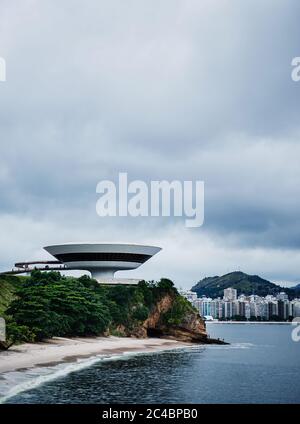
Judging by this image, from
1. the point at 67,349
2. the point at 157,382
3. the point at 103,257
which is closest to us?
the point at 157,382

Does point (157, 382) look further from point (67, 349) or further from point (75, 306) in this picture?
point (75, 306)

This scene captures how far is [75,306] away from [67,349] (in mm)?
11271

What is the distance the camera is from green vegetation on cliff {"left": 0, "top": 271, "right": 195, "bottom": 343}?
198 feet

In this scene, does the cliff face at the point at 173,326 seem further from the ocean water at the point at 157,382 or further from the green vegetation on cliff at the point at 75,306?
the ocean water at the point at 157,382

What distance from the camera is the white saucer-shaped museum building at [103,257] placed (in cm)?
10312

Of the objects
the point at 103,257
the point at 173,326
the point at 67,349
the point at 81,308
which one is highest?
the point at 103,257

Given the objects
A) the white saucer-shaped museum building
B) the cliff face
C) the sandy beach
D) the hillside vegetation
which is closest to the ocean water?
the sandy beach

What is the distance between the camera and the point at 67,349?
58156 millimetres

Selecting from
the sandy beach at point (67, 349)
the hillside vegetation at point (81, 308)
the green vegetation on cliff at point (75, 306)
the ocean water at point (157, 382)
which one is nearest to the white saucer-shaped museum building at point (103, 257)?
the hillside vegetation at point (81, 308)

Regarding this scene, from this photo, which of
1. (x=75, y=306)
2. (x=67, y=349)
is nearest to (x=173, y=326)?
(x=75, y=306)

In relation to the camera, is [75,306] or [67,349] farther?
[75,306]

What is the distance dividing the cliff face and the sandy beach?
5.78m

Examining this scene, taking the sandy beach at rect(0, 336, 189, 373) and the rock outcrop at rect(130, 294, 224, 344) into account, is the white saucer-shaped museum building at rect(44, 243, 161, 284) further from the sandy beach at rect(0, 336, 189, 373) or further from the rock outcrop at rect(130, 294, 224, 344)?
the sandy beach at rect(0, 336, 189, 373)
